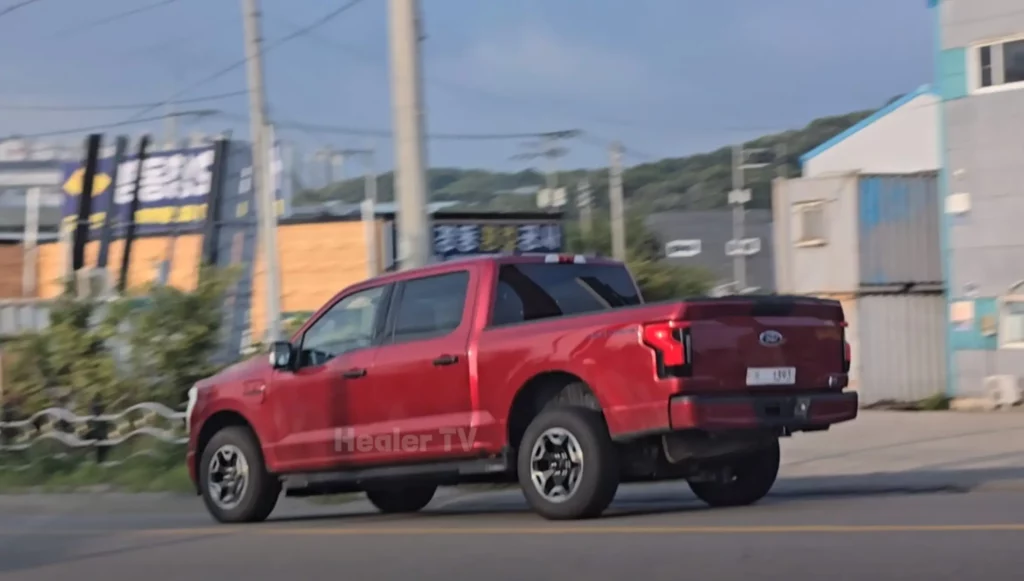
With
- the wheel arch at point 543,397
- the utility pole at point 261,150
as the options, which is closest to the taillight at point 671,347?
the wheel arch at point 543,397

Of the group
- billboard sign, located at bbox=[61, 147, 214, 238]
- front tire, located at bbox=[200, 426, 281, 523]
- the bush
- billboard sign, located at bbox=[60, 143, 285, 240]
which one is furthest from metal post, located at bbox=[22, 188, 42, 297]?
front tire, located at bbox=[200, 426, 281, 523]

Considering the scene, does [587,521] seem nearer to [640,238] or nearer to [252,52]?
[252,52]

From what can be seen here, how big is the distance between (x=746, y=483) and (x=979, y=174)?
46.9 ft

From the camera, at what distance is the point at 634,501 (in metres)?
12.2

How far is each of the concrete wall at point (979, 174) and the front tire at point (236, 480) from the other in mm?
15135

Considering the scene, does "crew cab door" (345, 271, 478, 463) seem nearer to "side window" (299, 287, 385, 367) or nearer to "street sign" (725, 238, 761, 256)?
"side window" (299, 287, 385, 367)

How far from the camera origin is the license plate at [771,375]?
971cm

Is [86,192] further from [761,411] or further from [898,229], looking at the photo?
[761,411]

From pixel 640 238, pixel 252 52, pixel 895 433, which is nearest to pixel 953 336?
pixel 895 433

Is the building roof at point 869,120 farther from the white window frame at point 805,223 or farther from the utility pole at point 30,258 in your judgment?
the utility pole at point 30,258

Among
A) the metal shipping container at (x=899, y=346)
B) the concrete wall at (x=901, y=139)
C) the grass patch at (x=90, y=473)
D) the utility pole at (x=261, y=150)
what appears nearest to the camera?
the grass patch at (x=90, y=473)

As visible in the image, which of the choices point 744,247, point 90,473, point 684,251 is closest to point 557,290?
point 90,473

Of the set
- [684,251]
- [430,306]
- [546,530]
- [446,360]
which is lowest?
[546,530]

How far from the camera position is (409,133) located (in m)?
14.4
